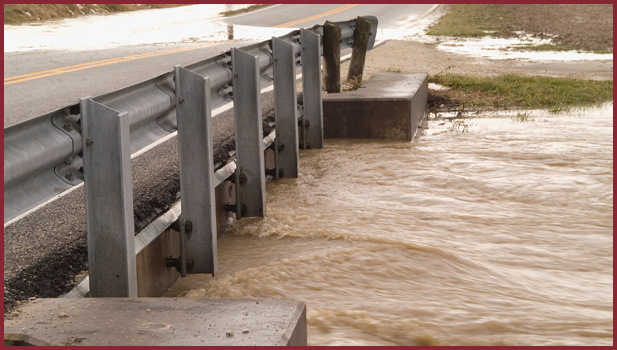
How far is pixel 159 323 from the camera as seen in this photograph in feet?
9.96

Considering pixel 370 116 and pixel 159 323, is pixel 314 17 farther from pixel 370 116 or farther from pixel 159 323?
pixel 159 323

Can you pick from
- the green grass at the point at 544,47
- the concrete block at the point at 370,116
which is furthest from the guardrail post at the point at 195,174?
the green grass at the point at 544,47

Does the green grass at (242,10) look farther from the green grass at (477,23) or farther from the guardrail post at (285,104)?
the guardrail post at (285,104)

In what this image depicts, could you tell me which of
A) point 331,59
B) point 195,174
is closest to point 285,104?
point 195,174

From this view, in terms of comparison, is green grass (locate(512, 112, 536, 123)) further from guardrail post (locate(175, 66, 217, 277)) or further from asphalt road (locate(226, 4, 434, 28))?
asphalt road (locate(226, 4, 434, 28))

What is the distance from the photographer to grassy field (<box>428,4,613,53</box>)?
21500mm

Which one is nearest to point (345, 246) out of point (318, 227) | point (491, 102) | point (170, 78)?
point (318, 227)

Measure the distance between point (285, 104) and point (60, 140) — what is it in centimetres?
409

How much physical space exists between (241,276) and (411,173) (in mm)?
3082

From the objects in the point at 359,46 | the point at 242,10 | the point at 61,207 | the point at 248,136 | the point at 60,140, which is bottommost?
the point at 242,10

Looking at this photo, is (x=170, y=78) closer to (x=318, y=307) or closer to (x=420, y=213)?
(x=318, y=307)

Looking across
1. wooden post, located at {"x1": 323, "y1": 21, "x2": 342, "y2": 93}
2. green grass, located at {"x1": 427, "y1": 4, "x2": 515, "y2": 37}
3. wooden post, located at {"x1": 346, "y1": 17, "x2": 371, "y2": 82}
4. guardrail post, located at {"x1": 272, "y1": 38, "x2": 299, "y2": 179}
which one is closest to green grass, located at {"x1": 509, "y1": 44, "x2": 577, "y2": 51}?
green grass, located at {"x1": 427, "y1": 4, "x2": 515, "y2": 37}

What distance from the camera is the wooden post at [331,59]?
9.93 m

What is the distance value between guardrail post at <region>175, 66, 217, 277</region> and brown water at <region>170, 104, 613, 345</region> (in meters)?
0.16
